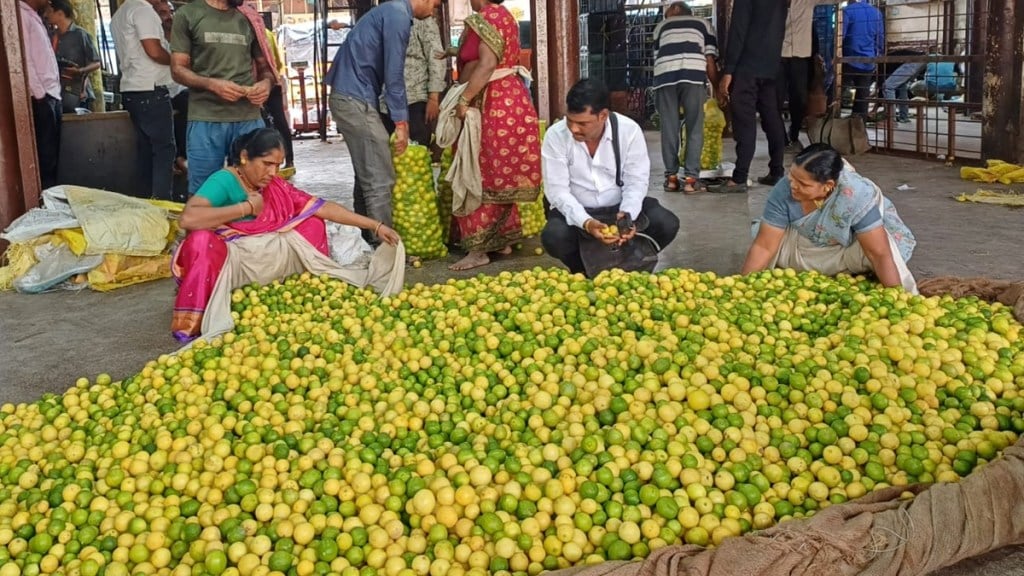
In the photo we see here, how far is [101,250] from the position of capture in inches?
219

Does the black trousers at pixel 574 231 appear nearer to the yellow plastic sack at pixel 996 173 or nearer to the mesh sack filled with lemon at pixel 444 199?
the mesh sack filled with lemon at pixel 444 199

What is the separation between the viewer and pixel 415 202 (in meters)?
5.88

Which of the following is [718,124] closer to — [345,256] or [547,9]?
[547,9]

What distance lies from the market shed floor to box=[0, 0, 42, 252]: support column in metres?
0.97

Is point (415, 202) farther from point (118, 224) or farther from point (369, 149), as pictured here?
point (118, 224)

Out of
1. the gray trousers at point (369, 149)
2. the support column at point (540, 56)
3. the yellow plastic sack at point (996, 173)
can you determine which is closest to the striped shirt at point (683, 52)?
the support column at point (540, 56)

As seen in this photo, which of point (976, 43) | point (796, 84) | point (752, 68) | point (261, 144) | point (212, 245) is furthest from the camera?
point (976, 43)

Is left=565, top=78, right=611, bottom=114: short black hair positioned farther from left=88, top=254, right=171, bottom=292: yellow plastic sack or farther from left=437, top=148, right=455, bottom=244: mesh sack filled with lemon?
left=88, top=254, right=171, bottom=292: yellow plastic sack

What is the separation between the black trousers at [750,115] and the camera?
311 inches

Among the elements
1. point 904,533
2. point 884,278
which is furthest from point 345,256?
point 904,533

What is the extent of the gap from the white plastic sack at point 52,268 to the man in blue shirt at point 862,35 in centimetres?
896

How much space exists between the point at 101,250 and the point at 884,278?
179 inches

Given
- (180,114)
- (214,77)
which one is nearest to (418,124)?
(180,114)

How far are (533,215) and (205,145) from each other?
7.72 feet
